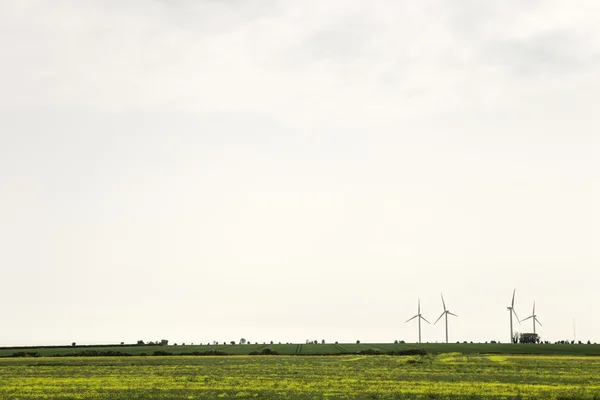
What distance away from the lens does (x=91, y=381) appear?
87938 mm

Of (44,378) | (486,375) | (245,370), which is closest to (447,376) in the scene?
(486,375)

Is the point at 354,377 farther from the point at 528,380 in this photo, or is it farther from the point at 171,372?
the point at 171,372

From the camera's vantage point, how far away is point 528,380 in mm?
89625

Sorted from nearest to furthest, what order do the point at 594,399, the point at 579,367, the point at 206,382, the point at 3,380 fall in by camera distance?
the point at 594,399
the point at 206,382
the point at 3,380
the point at 579,367

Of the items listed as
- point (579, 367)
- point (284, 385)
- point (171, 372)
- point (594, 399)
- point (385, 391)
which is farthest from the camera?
point (579, 367)

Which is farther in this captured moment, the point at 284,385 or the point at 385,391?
the point at 284,385

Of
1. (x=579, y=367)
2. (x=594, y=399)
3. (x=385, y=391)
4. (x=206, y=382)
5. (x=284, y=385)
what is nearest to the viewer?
(x=594, y=399)

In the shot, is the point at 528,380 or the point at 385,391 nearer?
the point at 385,391

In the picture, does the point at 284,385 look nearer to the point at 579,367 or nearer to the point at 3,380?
the point at 3,380

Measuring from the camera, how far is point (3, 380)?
3617 inches

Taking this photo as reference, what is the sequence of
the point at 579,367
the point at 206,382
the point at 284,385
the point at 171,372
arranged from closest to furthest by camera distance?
the point at 284,385
the point at 206,382
the point at 171,372
the point at 579,367

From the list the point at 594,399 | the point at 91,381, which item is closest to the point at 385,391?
the point at 594,399

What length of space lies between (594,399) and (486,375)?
3000 centimetres

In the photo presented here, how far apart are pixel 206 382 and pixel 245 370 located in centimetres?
2338
